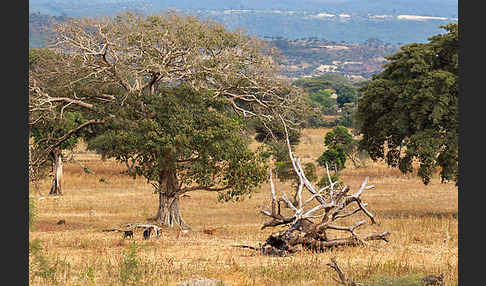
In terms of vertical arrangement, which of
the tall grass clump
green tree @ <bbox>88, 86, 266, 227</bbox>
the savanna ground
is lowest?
the savanna ground

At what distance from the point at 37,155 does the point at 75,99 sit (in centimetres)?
251

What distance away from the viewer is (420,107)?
90.4 ft

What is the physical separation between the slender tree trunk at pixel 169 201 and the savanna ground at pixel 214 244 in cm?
84

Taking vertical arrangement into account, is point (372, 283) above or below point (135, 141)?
below

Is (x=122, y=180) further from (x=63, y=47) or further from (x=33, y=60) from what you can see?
(x=63, y=47)

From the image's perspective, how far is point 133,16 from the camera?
24875mm

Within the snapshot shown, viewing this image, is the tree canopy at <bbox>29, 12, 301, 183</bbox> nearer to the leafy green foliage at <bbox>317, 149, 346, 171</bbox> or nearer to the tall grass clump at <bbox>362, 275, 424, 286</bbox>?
the tall grass clump at <bbox>362, 275, 424, 286</bbox>

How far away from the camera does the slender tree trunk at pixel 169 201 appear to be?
24.9 meters

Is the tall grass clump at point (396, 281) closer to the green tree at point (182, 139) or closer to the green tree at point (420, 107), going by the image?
the green tree at point (182, 139)

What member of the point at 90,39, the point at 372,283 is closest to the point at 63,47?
the point at 90,39

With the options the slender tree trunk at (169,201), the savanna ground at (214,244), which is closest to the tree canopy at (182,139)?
the slender tree trunk at (169,201)

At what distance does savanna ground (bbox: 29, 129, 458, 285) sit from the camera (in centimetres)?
1314

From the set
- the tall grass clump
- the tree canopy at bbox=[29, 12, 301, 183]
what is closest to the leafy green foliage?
the tree canopy at bbox=[29, 12, 301, 183]

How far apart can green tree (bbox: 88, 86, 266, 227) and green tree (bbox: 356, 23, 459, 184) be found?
6664mm
